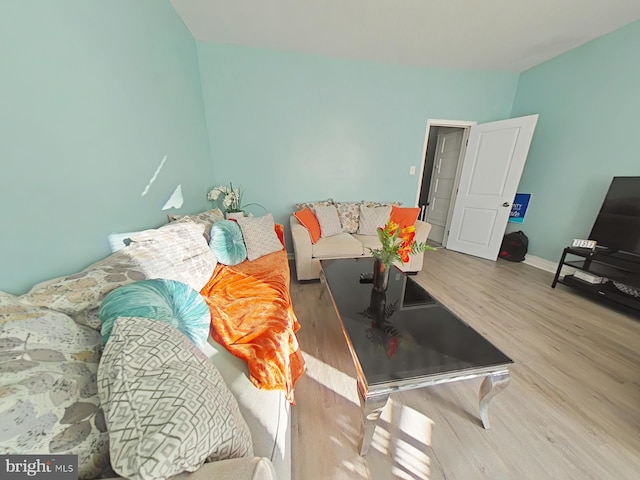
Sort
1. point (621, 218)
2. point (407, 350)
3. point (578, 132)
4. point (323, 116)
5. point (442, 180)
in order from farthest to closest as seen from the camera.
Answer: point (442, 180), point (323, 116), point (578, 132), point (621, 218), point (407, 350)

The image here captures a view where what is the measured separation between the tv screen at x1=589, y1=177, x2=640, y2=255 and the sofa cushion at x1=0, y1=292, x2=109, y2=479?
148 inches

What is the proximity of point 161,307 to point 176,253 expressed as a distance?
1.89ft

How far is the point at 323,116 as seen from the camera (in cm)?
288

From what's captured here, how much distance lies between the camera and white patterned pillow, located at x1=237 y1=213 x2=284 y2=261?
1.91 meters

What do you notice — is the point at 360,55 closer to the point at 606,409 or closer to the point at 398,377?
the point at 398,377

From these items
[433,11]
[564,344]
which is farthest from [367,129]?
[564,344]

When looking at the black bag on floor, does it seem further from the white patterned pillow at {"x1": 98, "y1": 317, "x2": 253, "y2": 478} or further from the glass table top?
the white patterned pillow at {"x1": 98, "y1": 317, "x2": 253, "y2": 478}

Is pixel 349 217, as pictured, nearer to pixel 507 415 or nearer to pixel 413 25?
pixel 413 25

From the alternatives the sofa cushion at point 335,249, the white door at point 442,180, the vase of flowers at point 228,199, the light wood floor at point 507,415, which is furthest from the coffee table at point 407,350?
the white door at point 442,180

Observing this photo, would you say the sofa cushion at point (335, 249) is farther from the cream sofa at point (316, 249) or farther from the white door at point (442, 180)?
the white door at point (442, 180)

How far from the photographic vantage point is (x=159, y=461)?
0.36 m

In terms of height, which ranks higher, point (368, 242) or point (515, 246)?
point (368, 242)

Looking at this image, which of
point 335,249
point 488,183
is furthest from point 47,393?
point 488,183

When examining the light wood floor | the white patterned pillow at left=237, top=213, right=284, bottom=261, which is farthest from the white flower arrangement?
the light wood floor
